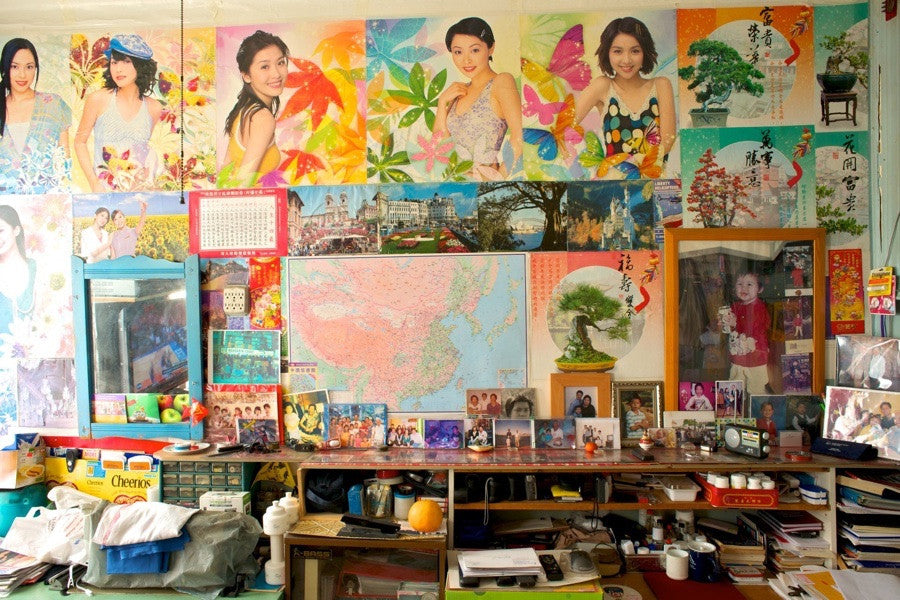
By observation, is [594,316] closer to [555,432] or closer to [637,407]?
[637,407]

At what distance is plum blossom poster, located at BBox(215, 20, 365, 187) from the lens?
3.04 meters

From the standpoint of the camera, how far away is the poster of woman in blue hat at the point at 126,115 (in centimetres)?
313

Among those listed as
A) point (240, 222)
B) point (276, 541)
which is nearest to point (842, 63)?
point (240, 222)

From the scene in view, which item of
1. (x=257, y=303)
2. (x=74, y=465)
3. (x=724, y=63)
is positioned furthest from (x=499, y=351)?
(x=74, y=465)

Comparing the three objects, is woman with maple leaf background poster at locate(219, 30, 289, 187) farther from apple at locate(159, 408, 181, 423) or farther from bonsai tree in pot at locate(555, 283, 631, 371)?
bonsai tree in pot at locate(555, 283, 631, 371)

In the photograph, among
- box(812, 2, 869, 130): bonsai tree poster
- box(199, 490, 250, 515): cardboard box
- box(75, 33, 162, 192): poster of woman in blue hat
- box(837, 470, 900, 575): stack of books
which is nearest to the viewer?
box(837, 470, 900, 575): stack of books

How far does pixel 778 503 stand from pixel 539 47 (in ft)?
8.96

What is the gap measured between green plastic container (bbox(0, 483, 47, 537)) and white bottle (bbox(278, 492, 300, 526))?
1.62 metres

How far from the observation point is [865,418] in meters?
2.68

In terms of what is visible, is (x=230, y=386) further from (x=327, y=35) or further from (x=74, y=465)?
(x=327, y=35)

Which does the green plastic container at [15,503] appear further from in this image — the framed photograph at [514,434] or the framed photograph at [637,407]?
the framed photograph at [637,407]

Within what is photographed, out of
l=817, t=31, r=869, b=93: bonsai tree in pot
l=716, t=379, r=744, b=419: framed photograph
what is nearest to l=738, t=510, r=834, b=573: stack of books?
l=716, t=379, r=744, b=419: framed photograph

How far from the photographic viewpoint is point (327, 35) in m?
3.04

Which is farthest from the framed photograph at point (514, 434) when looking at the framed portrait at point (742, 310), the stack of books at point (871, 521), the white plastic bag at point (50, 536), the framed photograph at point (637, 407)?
the white plastic bag at point (50, 536)
